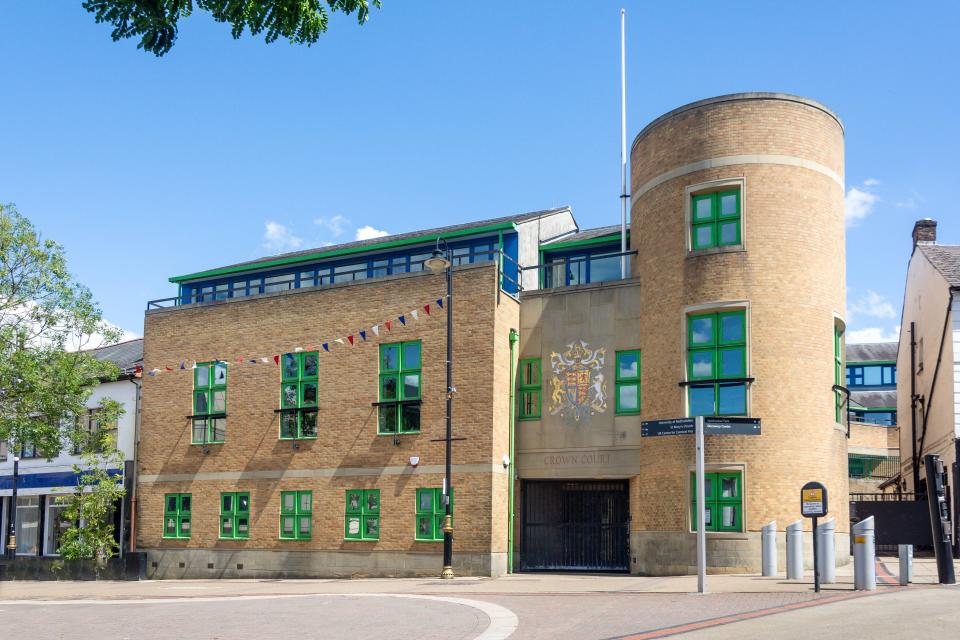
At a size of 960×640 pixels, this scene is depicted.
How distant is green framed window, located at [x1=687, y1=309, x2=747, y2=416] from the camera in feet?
81.8

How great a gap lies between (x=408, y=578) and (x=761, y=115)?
14.4m

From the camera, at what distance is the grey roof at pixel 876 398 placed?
72.4m

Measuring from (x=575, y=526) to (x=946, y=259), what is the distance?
54.1 ft

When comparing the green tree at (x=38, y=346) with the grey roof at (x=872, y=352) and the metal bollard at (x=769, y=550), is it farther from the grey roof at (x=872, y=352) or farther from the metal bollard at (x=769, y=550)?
the grey roof at (x=872, y=352)

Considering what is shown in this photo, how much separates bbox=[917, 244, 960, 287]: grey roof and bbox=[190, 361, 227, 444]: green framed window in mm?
21916

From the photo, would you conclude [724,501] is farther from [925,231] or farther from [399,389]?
[925,231]

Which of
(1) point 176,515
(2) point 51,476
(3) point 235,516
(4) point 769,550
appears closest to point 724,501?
(4) point 769,550

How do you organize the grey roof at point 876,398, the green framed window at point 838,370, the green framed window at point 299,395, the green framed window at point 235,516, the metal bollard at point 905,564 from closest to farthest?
the metal bollard at point 905,564 < the green framed window at point 838,370 < the green framed window at point 299,395 < the green framed window at point 235,516 < the grey roof at point 876,398

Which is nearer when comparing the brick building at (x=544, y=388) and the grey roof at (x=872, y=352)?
the brick building at (x=544, y=388)

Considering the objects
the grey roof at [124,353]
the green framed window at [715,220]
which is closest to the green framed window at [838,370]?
the green framed window at [715,220]

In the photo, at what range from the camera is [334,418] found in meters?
29.3

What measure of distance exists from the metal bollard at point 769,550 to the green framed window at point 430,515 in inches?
319

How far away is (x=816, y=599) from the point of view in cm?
1675

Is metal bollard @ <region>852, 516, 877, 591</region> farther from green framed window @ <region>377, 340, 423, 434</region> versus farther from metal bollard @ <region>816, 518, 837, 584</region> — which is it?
green framed window @ <region>377, 340, 423, 434</region>
